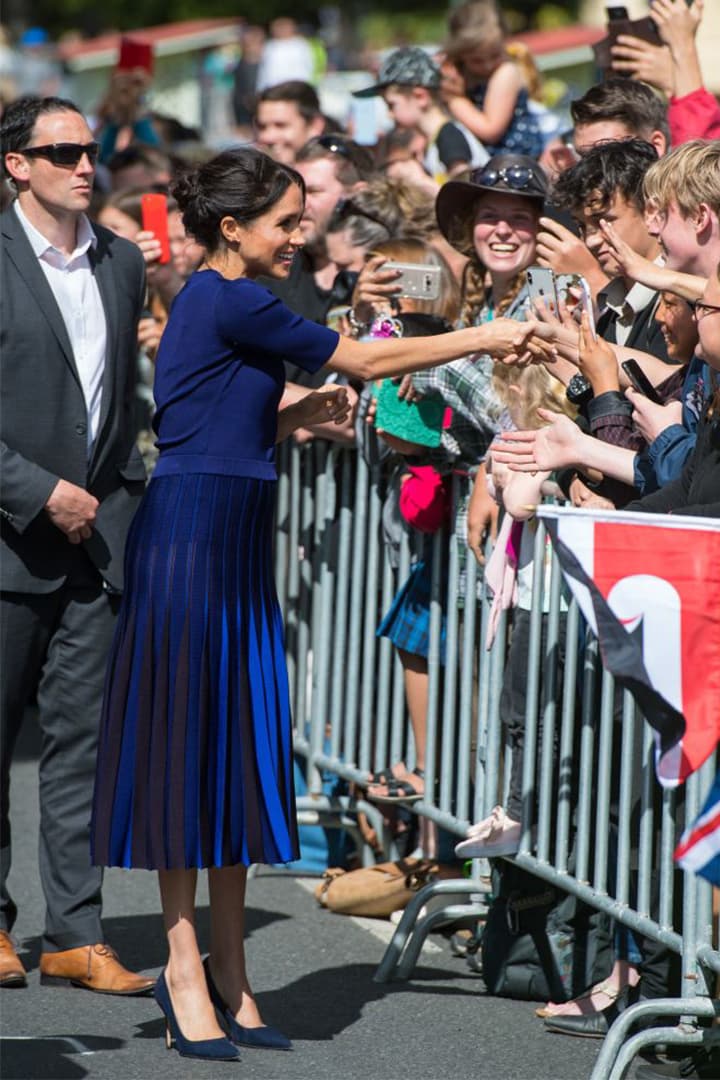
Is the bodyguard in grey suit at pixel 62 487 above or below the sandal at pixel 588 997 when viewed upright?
above

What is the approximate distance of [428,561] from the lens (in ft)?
20.4

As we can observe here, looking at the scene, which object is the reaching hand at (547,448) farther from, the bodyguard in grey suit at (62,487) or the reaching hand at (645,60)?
the reaching hand at (645,60)

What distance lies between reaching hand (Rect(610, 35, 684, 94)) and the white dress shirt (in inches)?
100

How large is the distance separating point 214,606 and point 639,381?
1305 mm

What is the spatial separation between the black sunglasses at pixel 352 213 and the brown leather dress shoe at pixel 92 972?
10.1ft

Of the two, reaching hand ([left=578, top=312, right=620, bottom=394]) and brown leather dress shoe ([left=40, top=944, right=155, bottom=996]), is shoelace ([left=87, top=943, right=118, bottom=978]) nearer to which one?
brown leather dress shoe ([left=40, top=944, right=155, bottom=996])

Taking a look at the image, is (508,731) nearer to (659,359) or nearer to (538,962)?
(538,962)

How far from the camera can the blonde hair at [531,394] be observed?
546cm

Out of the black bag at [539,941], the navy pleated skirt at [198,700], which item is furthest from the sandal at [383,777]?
the navy pleated skirt at [198,700]

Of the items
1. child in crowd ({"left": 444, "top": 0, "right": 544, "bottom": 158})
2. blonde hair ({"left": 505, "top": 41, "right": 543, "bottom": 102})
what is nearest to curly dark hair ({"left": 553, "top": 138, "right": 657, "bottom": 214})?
child in crowd ({"left": 444, "top": 0, "right": 544, "bottom": 158})

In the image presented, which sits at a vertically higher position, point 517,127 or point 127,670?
point 517,127

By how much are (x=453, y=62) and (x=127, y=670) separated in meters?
5.44

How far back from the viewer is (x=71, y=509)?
5602mm

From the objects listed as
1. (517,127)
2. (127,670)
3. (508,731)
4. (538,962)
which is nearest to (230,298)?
(127,670)
